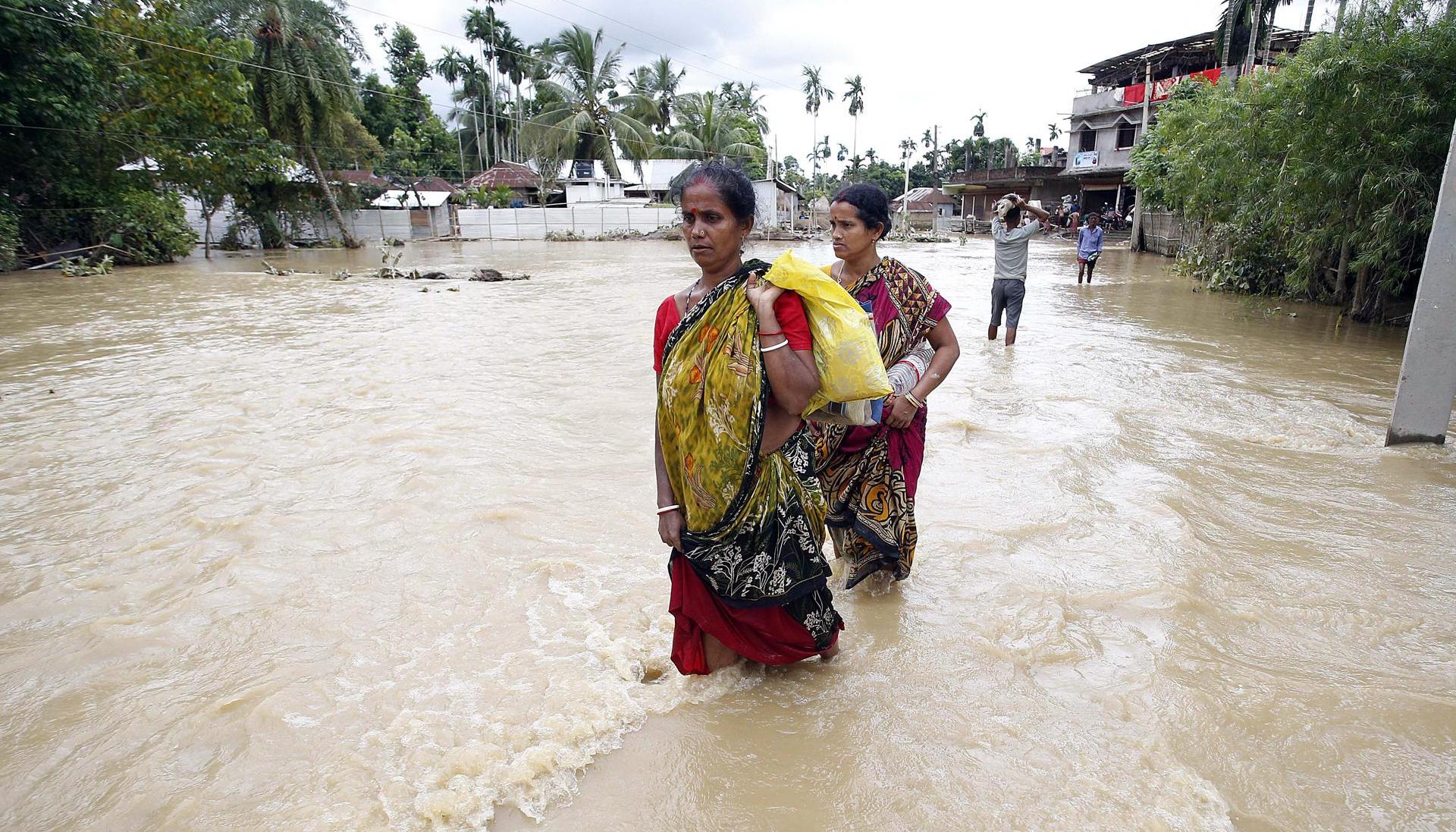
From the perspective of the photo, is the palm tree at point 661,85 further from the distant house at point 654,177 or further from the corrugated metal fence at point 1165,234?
the corrugated metal fence at point 1165,234

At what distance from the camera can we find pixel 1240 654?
272 centimetres

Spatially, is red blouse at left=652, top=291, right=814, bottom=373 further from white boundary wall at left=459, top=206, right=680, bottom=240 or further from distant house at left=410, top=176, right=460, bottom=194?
distant house at left=410, top=176, right=460, bottom=194

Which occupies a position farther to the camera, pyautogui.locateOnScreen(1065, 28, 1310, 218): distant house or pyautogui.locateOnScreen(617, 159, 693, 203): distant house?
pyautogui.locateOnScreen(617, 159, 693, 203): distant house

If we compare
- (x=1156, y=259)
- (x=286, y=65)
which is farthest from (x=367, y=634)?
(x=286, y=65)

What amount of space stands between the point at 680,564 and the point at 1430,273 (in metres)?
5.16

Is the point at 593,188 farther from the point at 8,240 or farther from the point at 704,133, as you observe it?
the point at 8,240

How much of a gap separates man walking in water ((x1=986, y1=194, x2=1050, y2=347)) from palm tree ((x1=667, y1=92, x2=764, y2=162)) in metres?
34.0

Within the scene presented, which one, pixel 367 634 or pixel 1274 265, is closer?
pixel 367 634

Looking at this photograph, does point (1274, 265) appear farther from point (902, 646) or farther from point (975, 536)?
point (902, 646)

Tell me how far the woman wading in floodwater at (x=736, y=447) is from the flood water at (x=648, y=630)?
0.35 metres

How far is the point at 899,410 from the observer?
2826mm

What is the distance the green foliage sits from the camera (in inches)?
295

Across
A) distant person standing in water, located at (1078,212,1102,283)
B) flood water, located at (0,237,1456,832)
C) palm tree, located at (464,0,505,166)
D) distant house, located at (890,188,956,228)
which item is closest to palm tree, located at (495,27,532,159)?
palm tree, located at (464,0,505,166)

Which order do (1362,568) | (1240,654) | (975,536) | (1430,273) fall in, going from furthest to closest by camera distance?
(1430,273) < (975,536) < (1362,568) < (1240,654)
